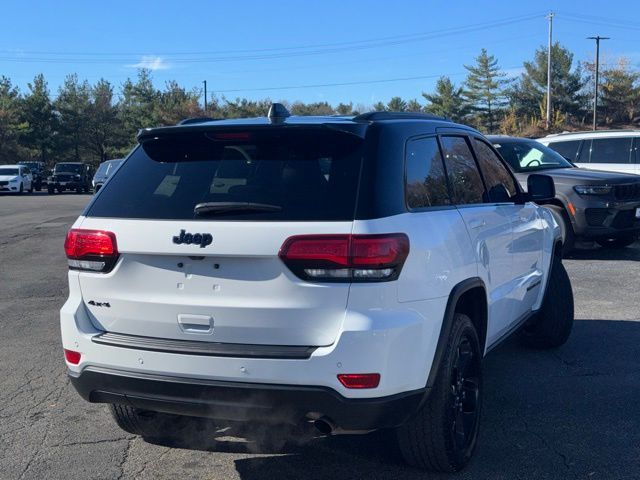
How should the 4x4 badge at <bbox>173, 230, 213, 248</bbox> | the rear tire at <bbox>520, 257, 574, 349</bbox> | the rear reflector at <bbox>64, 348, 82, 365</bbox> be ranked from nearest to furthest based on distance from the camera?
the 4x4 badge at <bbox>173, 230, 213, 248</bbox> < the rear reflector at <bbox>64, 348, 82, 365</bbox> < the rear tire at <bbox>520, 257, 574, 349</bbox>

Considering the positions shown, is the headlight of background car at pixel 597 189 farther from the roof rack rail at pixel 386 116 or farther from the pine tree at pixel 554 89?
the pine tree at pixel 554 89

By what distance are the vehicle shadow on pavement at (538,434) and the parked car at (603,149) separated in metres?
8.99

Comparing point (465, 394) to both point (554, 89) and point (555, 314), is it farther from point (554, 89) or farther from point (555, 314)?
point (554, 89)

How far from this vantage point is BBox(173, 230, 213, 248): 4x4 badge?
3346 millimetres

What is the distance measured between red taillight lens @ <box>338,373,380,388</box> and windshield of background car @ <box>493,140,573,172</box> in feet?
29.6

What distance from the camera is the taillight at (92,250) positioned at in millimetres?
3566

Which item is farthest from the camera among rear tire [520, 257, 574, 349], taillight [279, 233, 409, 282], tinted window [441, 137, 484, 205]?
rear tire [520, 257, 574, 349]

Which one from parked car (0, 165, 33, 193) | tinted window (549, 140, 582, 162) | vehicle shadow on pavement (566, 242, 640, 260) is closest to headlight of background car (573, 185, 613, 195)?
vehicle shadow on pavement (566, 242, 640, 260)

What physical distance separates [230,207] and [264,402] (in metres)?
0.90

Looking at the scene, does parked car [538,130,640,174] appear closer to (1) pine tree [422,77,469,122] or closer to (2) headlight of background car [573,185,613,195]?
(2) headlight of background car [573,185,613,195]

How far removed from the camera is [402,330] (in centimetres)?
324

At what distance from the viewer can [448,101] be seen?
193 feet

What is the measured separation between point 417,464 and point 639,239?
10.6 m

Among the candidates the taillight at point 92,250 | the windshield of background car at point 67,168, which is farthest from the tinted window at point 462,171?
the windshield of background car at point 67,168
